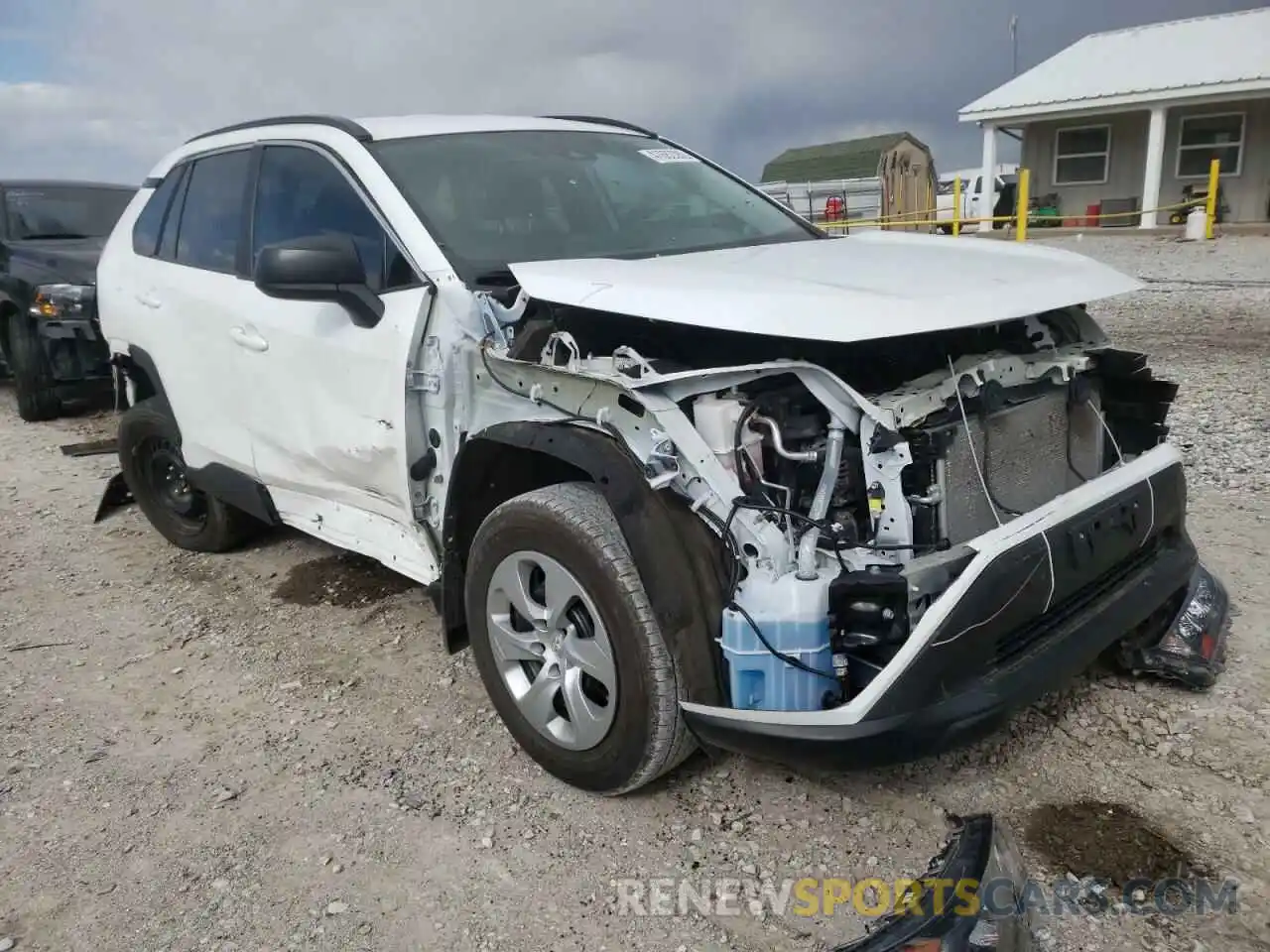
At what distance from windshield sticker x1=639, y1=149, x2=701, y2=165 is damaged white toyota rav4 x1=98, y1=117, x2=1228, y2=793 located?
0.64 feet

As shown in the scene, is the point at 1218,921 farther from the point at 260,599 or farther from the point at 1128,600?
the point at 260,599

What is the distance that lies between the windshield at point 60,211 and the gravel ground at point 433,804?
612 centimetres

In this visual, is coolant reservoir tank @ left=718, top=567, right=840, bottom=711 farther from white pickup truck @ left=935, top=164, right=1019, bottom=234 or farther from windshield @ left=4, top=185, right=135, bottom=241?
white pickup truck @ left=935, top=164, right=1019, bottom=234

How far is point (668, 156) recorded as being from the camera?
436 centimetres

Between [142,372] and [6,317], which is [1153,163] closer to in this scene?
[6,317]

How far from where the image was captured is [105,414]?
29.6 feet

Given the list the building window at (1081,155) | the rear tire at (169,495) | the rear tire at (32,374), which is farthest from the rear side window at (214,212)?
the building window at (1081,155)

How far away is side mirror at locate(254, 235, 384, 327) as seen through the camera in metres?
3.12

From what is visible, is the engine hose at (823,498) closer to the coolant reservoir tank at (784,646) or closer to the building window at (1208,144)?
the coolant reservoir tank at (784,646)

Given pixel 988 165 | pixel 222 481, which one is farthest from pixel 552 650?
pixel 988 165

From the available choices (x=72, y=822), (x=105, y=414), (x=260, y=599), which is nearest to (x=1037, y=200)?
(x=105, y=414)

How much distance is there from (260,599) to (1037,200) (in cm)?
2173

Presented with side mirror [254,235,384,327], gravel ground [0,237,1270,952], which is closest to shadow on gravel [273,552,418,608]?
gravel ground [0,237,1270,952]

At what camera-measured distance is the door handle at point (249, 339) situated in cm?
382
